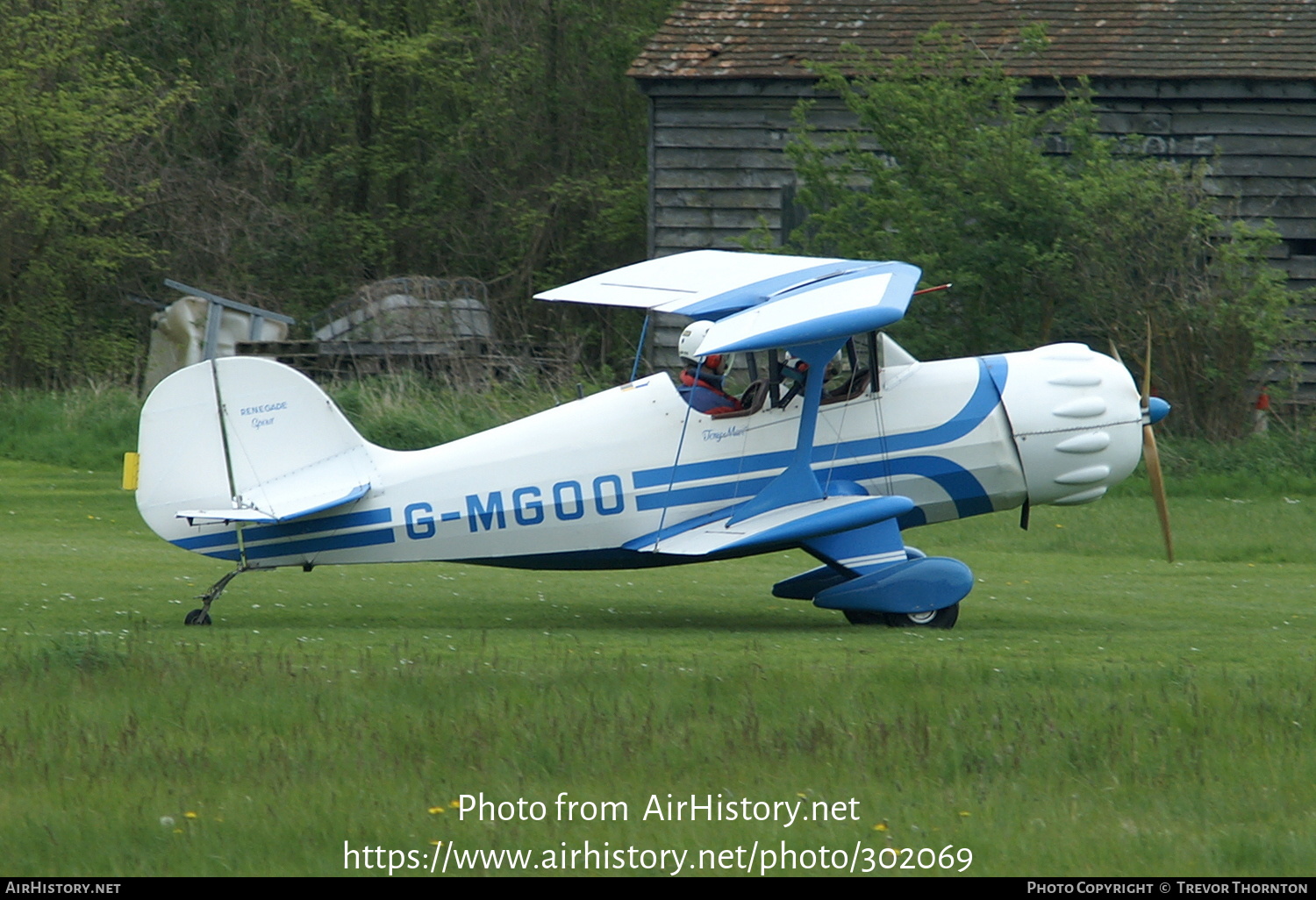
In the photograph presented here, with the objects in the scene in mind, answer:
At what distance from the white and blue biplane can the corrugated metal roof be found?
13000 mm

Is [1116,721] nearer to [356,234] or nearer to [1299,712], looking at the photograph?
[1299,712]

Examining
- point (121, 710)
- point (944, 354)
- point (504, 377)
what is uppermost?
point (121, 710)

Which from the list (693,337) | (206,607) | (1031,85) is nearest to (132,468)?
(206,607)

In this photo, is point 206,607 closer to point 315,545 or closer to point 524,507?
point 315,545

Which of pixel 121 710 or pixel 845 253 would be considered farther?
pixel 845 253

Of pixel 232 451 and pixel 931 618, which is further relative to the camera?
pixel 931 618

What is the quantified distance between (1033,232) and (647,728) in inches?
602

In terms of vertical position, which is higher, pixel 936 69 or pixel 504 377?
pixel 936 69

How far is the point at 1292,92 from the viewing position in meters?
23.1

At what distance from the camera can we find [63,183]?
2977cm

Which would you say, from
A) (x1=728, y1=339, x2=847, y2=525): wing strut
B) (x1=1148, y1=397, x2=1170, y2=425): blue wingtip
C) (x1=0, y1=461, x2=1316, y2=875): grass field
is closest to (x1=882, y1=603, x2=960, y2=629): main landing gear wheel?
(x1=0, y1=461, x2=1316, y2=875): grass field
